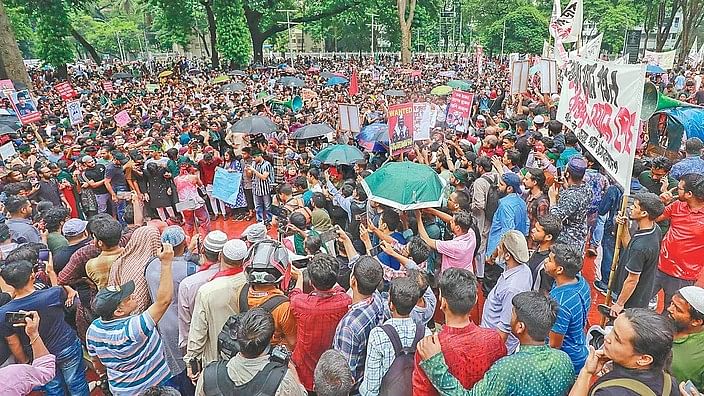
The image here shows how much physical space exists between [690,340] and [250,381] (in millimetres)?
2252

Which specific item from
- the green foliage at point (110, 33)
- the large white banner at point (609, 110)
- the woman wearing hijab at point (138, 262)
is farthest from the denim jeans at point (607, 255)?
the green foliage at point (110, 33)

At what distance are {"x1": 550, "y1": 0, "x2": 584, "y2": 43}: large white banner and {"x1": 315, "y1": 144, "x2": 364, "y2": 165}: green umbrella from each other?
4.88m

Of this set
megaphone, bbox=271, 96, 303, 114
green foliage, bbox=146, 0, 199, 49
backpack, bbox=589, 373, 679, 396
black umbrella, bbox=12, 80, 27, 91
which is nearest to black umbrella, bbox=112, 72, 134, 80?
green foliage, bbox=146, 0, 199, 49

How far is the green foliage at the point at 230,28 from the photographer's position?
2658 centimetres

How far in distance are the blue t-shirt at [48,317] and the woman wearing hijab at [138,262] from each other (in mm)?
380

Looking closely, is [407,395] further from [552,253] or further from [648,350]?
[552,253]

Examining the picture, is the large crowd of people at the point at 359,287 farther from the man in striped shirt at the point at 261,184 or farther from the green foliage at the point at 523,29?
the green foliage at the point at 523,29

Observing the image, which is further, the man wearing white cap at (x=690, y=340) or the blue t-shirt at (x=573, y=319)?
the blue t-shirt at (x=573, y=319)

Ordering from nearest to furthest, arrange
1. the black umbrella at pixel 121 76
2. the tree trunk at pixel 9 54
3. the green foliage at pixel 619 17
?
1. the tree trunk at pixel 9 54
2. the black umbrella at pixel 121 76
3. the green foliage at pixel 619 17

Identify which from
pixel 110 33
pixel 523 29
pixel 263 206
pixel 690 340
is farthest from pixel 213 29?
pixel 690 340

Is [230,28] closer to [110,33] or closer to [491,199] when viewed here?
[491,199]

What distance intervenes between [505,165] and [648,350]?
452 cm

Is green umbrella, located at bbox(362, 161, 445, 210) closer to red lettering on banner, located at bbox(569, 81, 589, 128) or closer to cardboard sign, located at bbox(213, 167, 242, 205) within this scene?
red lettering on banner, located at bbox(569, 81, 589, 128)

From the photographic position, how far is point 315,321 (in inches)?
Result: 117
